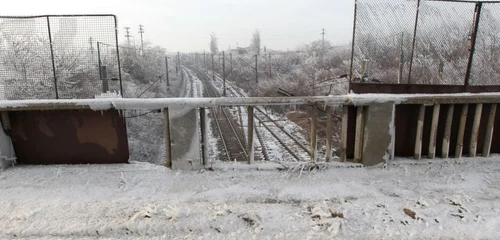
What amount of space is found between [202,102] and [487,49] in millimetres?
4975

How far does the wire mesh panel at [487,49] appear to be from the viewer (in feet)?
16.3

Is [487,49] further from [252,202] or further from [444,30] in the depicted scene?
[252,202]

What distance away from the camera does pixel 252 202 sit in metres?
3.46

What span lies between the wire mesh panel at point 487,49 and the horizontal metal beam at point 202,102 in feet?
3.64

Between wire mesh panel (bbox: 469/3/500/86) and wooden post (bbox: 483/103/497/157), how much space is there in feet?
2.61

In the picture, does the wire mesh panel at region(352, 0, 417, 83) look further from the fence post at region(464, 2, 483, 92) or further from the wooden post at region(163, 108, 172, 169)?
the wooden post at region(163, 108, 172, 169)

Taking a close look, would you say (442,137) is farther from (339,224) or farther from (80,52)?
(80,52)

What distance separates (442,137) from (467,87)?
0.99 metres

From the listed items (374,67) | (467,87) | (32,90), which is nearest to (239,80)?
(32,90)

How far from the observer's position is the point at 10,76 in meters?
10.4

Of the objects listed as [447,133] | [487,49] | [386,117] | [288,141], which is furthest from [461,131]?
[288,141]

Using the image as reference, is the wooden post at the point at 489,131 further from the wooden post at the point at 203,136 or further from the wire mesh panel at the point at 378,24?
the wooden post at the point at 203,136

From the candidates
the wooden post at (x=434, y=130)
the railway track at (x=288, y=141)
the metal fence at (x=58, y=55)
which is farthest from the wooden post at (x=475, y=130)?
the railway track at (x=288, y=141)

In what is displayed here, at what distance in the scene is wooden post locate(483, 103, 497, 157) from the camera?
14.4 feet
